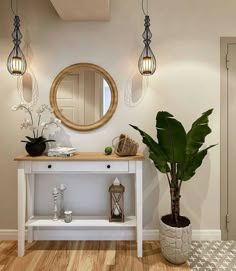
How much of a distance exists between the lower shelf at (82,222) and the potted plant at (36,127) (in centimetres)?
68

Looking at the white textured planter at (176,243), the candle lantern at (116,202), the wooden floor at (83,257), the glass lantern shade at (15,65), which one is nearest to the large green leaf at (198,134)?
the white textured planter at (176,243)

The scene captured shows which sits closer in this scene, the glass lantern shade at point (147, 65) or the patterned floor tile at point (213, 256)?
the patterned floor tile at point (213, 256)

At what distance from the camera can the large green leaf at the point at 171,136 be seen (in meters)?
1.98

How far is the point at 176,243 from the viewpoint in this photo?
82.1 inches

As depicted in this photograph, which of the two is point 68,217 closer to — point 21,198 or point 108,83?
point 21,198

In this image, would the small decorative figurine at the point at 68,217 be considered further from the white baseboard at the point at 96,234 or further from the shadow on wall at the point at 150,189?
the shadow on wall at the point at 150,189

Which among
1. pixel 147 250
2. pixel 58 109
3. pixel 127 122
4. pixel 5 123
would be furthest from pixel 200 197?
pixel 5 123

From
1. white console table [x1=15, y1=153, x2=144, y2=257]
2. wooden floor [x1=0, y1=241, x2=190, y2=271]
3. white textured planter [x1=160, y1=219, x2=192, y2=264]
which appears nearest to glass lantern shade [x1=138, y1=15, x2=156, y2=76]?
white console table [x1=15, y1=153, x2=144, y2=257]

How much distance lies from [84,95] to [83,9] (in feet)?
2.68

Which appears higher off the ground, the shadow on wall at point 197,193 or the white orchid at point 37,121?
the white orchid at point 37,121

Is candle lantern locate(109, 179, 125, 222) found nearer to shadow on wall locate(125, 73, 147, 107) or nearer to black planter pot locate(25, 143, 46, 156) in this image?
black planter pot locate(25, 143, 46, 156)

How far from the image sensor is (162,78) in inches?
101

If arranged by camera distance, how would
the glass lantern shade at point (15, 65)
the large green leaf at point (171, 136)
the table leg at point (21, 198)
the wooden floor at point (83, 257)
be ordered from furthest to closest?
the glass lantern shade at point (15, 65)
the table leg at point (21, 198)
the wooden floor at point (83, 257)
the large green leaf at point (171, 136)

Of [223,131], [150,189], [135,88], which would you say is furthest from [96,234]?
[223,131]
